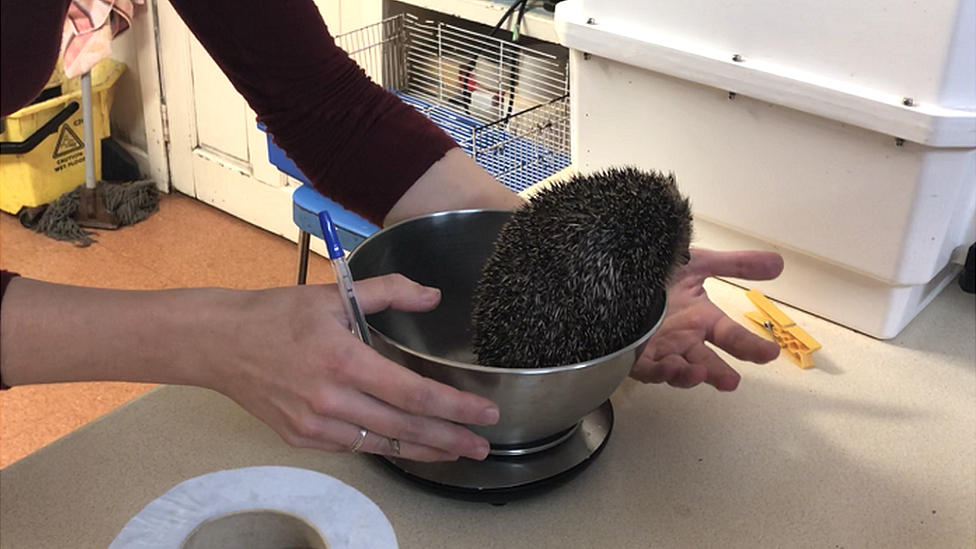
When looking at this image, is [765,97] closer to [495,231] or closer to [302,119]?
[495,231]

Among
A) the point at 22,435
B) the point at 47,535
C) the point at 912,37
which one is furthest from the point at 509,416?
the point at 22,435

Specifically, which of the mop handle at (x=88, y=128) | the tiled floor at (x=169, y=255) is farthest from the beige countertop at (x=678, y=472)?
the mop handle at (x=88, y=128)

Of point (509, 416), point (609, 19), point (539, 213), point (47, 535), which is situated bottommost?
point (47, 535)

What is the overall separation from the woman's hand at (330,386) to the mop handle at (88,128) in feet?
6.94

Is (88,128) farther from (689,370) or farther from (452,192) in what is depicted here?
(689,370)

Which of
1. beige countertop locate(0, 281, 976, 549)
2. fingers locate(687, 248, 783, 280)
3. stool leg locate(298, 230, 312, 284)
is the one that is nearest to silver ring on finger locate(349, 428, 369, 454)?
beige countertop locate(0, 281, 976, 549)

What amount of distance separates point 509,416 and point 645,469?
0.18m

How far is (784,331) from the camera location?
3.14 ft

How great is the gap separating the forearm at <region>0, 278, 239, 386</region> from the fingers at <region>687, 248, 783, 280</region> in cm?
49

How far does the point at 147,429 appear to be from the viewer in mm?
803

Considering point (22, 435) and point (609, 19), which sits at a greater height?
point (609, 19)

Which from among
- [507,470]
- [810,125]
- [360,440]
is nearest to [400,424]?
[360,440]

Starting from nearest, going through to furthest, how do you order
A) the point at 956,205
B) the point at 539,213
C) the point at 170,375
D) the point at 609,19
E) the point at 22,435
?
the point at 170,375 < the point at 539,213 < the point at 956,205 < the point at 609,19 < the point at 22,435

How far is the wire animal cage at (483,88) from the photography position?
5.29ft
